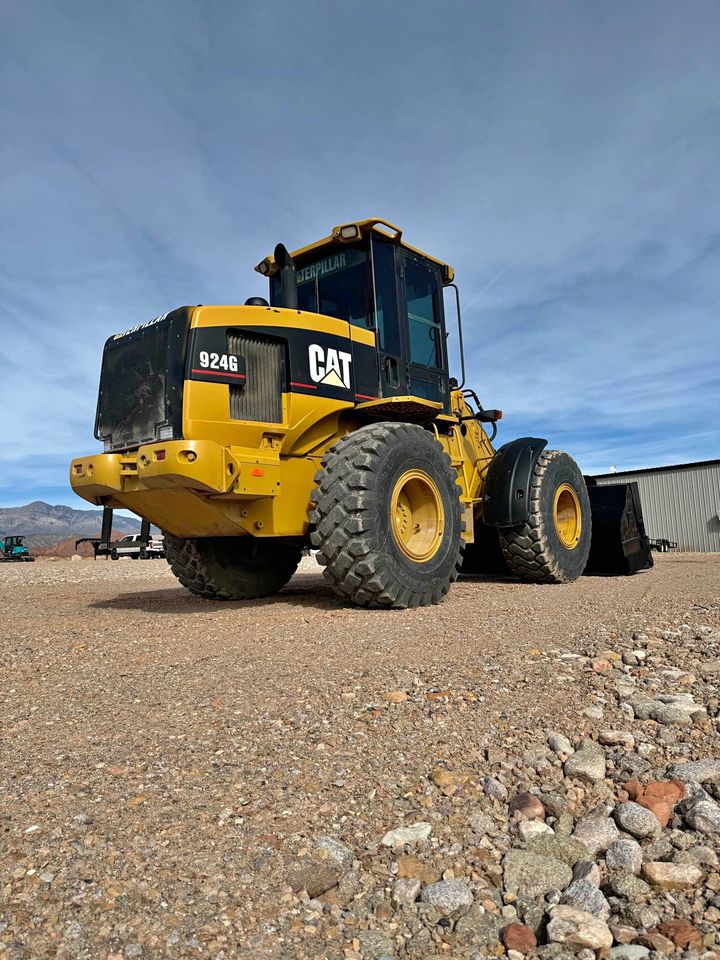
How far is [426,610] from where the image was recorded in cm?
546

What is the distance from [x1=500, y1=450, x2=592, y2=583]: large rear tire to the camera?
7.60 metres

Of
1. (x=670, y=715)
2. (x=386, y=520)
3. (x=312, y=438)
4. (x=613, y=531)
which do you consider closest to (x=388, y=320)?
(x=312, y=438)

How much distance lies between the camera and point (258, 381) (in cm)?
572

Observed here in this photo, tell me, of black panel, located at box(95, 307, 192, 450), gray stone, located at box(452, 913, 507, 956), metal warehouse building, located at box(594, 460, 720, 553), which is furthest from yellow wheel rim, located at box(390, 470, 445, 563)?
metal warehouse building, located at box(594, 460, 720, 553)

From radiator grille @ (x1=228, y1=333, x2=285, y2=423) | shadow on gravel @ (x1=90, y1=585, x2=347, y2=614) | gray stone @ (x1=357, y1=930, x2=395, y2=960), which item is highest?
radiator grille @ (x1=228, y1=333, x2=285, y2=423)

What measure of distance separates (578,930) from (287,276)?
230 inches

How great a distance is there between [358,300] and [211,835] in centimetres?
544

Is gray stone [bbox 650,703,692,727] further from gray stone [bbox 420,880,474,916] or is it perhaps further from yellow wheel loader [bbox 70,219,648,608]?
yellow wheel loader [bbox 70,219,648,608]

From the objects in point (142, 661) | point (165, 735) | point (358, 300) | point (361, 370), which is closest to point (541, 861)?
point (165, 735)

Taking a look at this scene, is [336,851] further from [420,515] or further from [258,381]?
[420,515]

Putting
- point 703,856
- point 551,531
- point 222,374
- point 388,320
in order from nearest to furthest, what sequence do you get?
point 703,856
point 222,374
point 388,320
point 551,531

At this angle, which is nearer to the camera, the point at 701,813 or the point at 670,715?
the point at 701,813

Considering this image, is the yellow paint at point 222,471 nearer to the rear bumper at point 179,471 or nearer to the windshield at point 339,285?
the rear bumper at point 179,471

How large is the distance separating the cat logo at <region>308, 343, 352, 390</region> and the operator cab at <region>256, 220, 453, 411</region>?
0.45m
